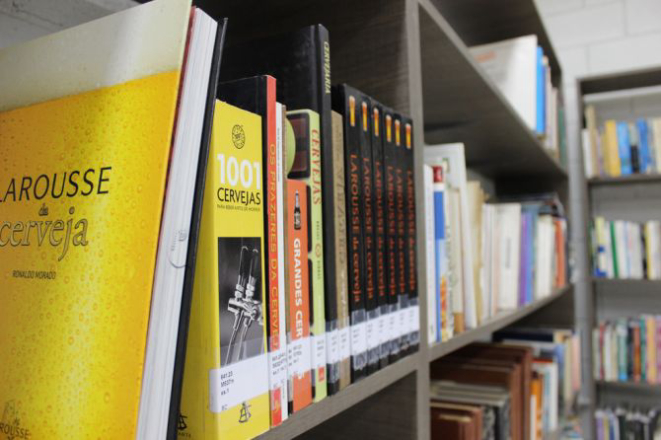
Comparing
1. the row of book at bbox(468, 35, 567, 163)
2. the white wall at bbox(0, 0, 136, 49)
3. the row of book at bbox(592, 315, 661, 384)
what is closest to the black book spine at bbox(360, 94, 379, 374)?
the white wall at bbox(0, 0, 136, 49)

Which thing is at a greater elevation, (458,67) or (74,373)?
(458,67)

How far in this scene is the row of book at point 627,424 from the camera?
2174 mm

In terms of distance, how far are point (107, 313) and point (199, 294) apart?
66 mm

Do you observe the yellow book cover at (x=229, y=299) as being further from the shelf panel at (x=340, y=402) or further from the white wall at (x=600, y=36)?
the white wall at (x=600, y=36)

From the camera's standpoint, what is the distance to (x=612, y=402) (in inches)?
97.6

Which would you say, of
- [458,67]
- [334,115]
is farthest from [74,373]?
[458,67]

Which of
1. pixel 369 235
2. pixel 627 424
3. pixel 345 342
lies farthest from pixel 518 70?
pixel 627 424

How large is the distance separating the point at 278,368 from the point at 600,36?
2.71 metres

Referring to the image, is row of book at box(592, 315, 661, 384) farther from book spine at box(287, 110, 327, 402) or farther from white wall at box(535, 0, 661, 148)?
book spine at box(287, 110, 327, 402)

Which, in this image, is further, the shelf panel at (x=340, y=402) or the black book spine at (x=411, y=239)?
the black book spine at (x=411, y=239)

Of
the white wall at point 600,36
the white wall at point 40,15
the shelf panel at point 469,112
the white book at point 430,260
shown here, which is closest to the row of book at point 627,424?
the shelf panel at point 469,112

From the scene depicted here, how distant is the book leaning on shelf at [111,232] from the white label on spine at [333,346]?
0.21m

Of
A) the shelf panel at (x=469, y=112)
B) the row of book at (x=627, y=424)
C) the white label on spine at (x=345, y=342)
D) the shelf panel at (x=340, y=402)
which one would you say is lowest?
the row of book at (x=627, y=424)

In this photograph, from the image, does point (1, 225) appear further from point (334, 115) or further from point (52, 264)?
point (334, 115)
